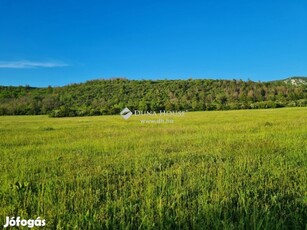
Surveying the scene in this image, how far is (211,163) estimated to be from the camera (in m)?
8.65

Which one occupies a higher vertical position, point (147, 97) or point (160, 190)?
point (147, 97)

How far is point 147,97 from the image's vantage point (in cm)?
8894

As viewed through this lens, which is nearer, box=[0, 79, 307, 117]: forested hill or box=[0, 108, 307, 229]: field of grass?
box=[0, 108, 307, 229]: field of grass

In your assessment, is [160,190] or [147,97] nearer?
[160,190]

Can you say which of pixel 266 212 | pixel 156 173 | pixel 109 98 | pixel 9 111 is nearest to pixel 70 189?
pixel 156 173

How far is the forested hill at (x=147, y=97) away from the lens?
68000mm

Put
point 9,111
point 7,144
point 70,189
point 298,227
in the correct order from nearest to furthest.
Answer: point 298,227 < point 70,189 < point 7,144 < point 9,111

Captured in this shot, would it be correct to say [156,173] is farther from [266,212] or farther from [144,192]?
[266,212]

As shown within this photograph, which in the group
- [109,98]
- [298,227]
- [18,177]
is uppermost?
[109,98]

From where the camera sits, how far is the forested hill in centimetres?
6800

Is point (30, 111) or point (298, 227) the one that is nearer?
point (298, 227)

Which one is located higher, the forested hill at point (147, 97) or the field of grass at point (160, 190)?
the forested hill at point (147, 97)

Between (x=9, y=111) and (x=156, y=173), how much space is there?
69326mm

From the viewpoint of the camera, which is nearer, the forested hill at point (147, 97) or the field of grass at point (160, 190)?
the field of grass at point (160, 190)
